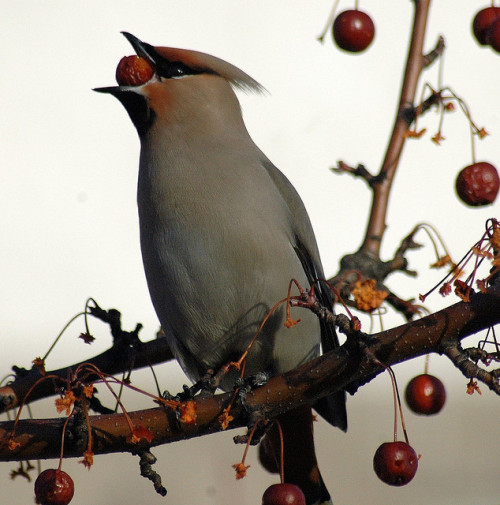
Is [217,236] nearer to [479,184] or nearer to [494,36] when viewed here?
[479,184]

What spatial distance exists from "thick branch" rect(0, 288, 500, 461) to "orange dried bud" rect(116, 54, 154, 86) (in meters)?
1.23

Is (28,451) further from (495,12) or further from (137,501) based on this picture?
(137,501)

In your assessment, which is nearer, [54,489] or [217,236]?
[54,489]

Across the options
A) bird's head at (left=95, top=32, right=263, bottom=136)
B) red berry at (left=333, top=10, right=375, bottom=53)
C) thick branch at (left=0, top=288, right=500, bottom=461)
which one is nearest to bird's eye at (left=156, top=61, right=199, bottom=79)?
bird's head at (left=95, top=32, right=263, bottom=136)

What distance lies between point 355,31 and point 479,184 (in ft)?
3.07

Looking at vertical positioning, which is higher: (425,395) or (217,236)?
(217,236)

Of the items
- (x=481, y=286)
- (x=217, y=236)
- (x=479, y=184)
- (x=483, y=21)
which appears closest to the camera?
(x=481, y=286)

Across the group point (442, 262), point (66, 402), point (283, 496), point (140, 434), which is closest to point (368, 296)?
point (442, 262)

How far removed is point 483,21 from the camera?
3061mm

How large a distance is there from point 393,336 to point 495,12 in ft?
4.77

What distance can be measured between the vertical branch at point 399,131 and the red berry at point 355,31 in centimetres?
16

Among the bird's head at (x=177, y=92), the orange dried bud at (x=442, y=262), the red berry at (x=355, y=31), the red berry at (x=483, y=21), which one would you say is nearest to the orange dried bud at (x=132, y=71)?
the bird's head at (x=177, y=92)

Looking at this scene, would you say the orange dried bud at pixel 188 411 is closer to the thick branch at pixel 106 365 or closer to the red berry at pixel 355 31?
the thick branch at pixel 106 365

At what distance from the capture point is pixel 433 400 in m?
2.70
